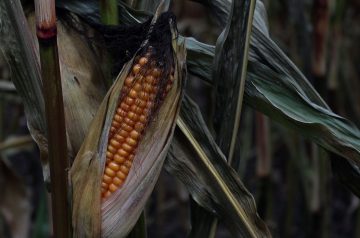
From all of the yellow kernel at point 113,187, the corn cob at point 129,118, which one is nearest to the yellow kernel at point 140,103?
the corn cob at point 129,118

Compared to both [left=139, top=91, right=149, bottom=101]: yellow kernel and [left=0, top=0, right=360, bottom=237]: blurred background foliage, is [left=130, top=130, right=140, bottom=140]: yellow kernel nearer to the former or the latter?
[left=139, top=91, right=149, bottom=101]: yellow kernel

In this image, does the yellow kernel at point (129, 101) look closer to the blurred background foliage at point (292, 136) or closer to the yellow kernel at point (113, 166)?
the yellow kernel at point (113, 166)

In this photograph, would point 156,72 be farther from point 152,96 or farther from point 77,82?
point 77,82

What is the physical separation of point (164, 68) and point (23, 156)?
254cm

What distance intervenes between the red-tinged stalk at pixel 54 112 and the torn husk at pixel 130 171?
0.02 metres

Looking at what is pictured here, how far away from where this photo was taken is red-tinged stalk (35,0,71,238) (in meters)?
0.78

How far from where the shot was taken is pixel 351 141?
3.21 ft

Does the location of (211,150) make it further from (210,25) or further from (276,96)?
(210,25)

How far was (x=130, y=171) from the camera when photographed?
2.84ft

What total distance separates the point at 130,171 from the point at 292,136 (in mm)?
1225

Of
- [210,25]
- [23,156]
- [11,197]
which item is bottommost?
[23,156]

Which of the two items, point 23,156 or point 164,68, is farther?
point 23,156

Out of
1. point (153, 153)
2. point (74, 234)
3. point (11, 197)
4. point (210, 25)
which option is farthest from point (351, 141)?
point (210, 25)

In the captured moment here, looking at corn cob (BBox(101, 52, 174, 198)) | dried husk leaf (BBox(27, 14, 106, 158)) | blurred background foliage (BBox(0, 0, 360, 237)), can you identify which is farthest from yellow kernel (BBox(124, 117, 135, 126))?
blurred background foliage (BBox(0, 0, 360, 237))
